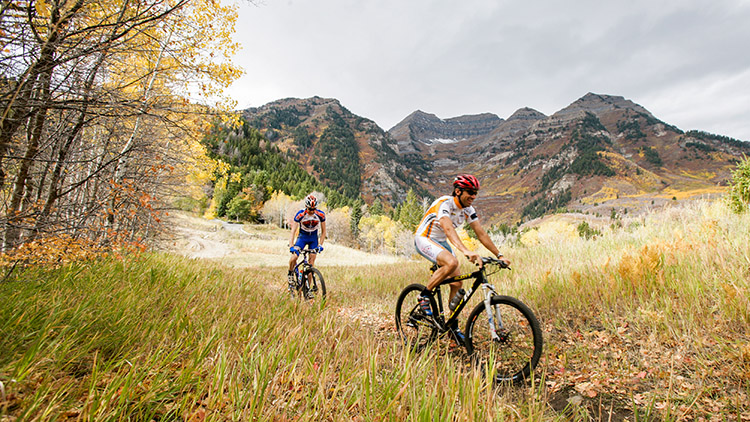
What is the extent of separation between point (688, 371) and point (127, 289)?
19.5ft

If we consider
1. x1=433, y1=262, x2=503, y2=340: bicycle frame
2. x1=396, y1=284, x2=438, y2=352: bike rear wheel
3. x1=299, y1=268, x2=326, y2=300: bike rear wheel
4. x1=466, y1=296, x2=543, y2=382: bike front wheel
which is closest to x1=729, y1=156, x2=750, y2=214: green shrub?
x1=466, y1=296, x2=543, y2=382: bike front wheel

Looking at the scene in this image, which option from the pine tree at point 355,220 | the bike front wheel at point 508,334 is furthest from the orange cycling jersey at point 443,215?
the pine tree at point 355,220

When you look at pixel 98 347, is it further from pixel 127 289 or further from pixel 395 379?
pixel 395 379

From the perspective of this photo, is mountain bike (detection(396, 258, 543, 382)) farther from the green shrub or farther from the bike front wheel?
the green shrub

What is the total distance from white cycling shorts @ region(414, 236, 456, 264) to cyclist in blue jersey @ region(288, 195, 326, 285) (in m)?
2.84

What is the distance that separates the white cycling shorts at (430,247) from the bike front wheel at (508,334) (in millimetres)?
963

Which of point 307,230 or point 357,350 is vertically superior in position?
point 307,230

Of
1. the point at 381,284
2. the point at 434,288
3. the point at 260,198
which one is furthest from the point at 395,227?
the point at 434,288

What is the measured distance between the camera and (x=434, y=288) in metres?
4.43

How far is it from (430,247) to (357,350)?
2.21 m

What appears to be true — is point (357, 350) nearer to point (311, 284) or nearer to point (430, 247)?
point (430, 247)

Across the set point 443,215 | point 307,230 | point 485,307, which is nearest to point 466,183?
point 443,215

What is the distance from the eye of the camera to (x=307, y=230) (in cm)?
741

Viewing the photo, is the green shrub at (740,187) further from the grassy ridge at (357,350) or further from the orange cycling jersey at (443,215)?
the orange cycling jersey at (443,215)
